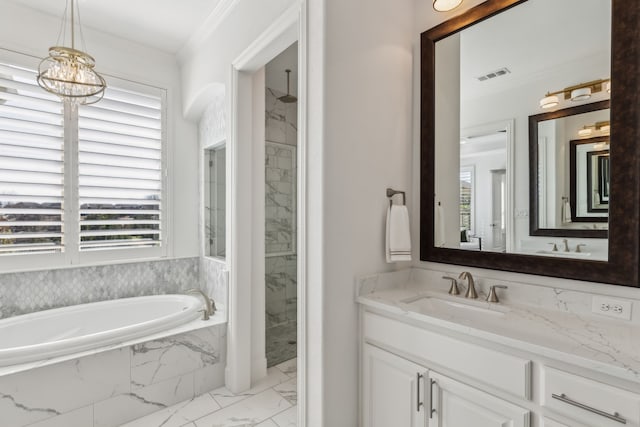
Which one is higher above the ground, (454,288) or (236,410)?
(454,288)

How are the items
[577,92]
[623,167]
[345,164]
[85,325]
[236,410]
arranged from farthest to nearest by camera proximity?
[85,325] < [236,410] < [345,164] < [577,92] < [623,167]

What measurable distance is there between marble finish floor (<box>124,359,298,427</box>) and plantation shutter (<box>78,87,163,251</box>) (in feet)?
5.29

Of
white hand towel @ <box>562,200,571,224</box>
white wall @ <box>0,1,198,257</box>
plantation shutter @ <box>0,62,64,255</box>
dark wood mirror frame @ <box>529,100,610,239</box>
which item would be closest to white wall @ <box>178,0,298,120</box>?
white wall @ <box>0,1,198,257</box>

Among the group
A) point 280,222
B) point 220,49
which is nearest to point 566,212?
point 280,222

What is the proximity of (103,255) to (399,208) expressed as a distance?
8.96 ft

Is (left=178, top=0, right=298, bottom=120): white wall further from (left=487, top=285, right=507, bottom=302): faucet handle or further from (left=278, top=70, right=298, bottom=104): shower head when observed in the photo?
(left=487, top=285, right=507, bottom=302): faucet handle

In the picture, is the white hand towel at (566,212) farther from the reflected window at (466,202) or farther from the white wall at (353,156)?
the white wall at (353,156)

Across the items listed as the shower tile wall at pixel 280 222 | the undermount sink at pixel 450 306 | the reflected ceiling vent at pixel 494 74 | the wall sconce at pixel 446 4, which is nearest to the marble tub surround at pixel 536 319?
the undermount sink at pixel 450 306

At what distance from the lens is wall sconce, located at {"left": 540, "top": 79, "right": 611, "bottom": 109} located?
1356mm

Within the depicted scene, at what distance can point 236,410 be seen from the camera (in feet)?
7.31

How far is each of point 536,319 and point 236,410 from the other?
6.42 feet

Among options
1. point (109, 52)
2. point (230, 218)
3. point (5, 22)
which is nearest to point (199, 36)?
point (109, 52)

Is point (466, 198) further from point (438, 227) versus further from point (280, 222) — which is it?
point (280, 222)

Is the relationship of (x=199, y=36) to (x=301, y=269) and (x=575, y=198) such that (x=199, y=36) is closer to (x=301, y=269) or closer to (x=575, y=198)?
(x=301, y=269)
